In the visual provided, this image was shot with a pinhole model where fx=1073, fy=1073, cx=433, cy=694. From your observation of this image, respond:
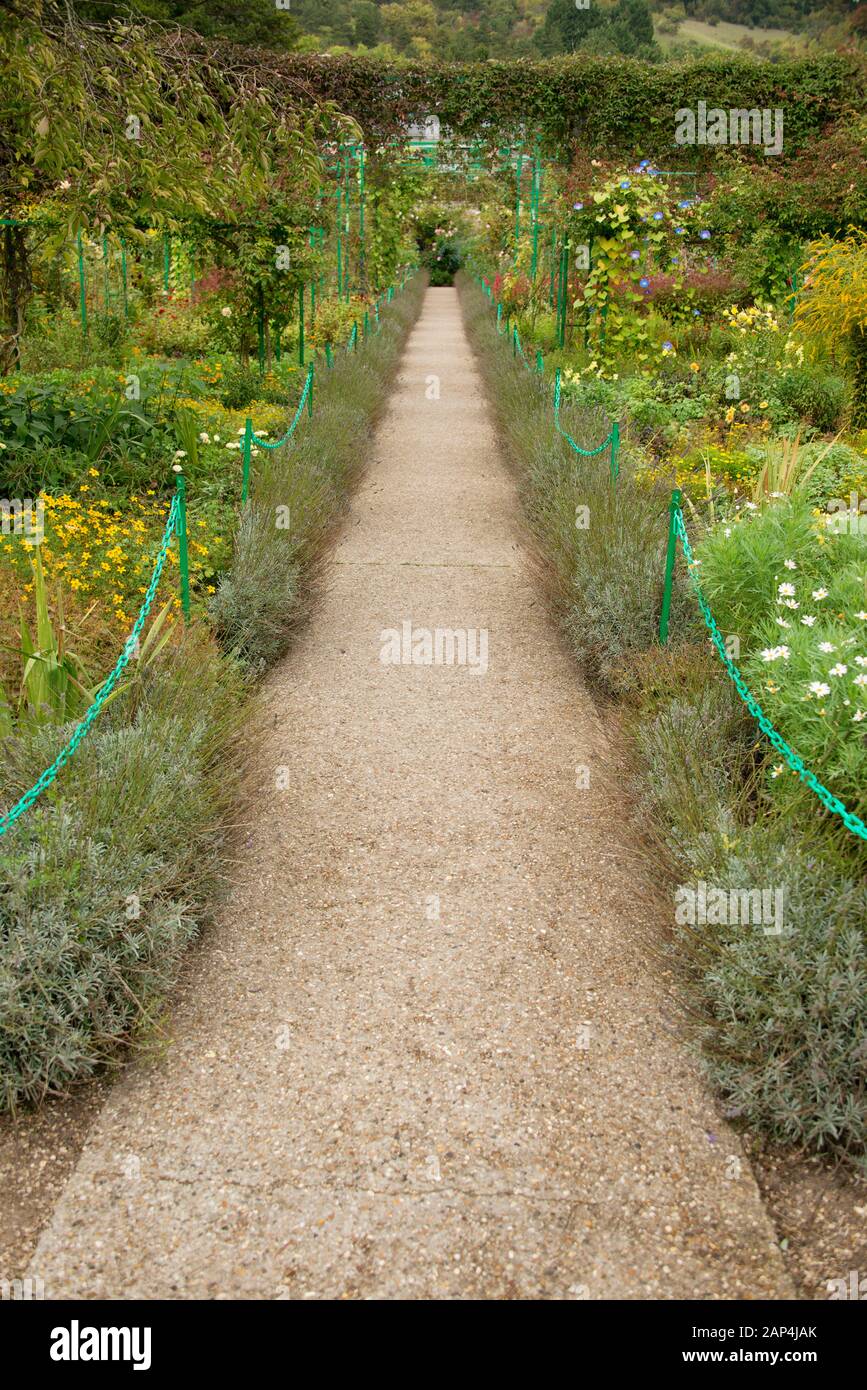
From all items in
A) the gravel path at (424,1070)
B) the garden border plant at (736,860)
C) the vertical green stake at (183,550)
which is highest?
the vertical green stake at (183,550)

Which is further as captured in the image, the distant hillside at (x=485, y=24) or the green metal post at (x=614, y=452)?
the distant hillside at (x=485, y=24)

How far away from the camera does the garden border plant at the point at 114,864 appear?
2.67 meters

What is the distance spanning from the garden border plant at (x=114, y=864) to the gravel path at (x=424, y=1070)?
176mm

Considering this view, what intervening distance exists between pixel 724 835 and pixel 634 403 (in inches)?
270

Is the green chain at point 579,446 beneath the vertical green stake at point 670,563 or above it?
above

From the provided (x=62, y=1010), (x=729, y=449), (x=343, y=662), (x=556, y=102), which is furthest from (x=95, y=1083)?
(x=556, y=102)

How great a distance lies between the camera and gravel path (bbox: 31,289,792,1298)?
230 centimetres

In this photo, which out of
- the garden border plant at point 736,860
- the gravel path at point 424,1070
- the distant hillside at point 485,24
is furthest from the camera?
the distant hillside at point 485,24

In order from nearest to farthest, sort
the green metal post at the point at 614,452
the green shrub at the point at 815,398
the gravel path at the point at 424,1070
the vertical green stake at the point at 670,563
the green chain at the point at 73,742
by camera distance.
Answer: the gravel path at the point at 424,1070 < the green chain at the point at 73,742 < the vertical green stake at the point at 670,563 < the green metal post at the point at 614,452 < the green shrub at the point at 815,398

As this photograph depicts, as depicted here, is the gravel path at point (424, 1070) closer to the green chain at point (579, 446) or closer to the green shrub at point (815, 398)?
the green chain at point (579, 446)

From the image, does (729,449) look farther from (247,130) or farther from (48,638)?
(48,638)

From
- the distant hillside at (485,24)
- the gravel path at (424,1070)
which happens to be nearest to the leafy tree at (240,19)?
the distant hillside at (485,24)

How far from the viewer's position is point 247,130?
5.58 meters

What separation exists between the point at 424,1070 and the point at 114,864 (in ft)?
3.41
